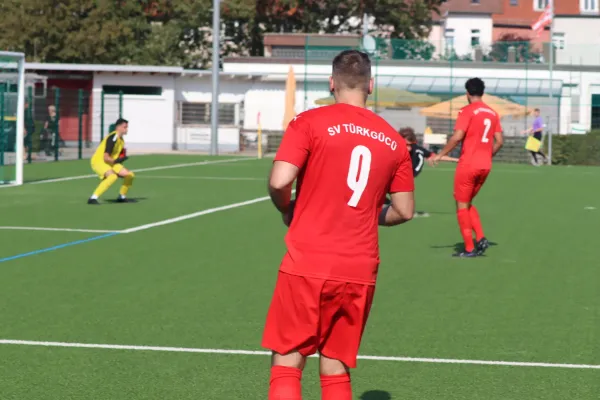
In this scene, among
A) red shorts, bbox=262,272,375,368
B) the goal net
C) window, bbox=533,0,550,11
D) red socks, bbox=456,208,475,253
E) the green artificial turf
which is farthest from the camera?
window, bbox=533,0,550,11

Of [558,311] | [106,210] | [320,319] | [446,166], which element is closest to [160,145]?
[446,166]

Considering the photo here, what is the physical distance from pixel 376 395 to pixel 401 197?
1.90 metres

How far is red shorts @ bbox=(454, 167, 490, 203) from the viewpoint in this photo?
43.0 ft

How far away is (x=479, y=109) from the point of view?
43.0 feet

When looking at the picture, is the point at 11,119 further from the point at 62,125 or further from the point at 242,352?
the point at 242,352

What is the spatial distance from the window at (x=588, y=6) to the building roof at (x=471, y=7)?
9.30 m

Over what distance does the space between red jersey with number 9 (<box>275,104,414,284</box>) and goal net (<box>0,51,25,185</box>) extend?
18.3 m

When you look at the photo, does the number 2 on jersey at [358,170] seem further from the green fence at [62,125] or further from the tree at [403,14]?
the tree at [403,14]

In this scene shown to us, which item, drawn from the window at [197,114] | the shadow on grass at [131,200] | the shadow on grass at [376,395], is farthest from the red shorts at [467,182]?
the window at [197,114]

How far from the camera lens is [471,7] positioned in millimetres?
107312

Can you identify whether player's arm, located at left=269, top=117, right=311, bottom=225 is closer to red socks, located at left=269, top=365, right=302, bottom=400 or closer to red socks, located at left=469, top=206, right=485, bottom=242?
red socks, located at left=269, top=365, right=302, bottom=400

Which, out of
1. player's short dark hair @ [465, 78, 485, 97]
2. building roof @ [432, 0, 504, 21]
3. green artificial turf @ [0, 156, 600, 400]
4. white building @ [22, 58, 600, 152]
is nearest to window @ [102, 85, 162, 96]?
white building @ [22, 58, 600, 152]

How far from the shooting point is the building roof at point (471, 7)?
105312 millimetres

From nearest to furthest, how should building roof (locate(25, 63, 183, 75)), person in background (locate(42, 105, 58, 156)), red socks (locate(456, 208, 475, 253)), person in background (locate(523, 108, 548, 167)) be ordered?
1. red socks (locate(456, 208, 475, 253))
2. person in background (locate(42, 105, 58, 156))
3. person in background (locate(523, 108, 548, 167))
4. building roof (locate(25, 63, 183, 75))
